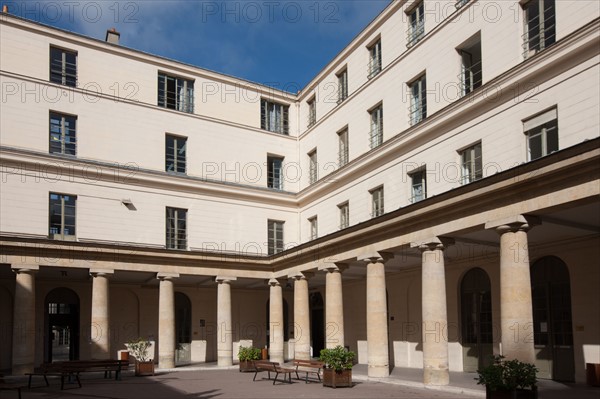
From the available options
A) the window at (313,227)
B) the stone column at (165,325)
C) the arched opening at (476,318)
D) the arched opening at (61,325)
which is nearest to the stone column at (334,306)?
the arched opening at (476,318)

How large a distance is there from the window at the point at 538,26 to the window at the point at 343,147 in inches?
479

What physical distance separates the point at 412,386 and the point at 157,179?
662 inches

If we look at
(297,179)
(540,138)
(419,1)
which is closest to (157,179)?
(297,179)

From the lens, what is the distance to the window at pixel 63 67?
29.4 meters

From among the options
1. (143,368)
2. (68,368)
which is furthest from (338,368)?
(143,368)

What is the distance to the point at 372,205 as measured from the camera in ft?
91.9

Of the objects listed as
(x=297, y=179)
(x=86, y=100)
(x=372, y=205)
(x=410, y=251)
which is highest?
(x=86, y=100)

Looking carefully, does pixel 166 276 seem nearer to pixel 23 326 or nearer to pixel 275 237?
pixel 23 326

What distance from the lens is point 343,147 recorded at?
3116 cm

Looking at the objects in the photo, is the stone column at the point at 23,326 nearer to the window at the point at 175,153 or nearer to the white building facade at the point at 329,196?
the white building facade at the point at 329,196

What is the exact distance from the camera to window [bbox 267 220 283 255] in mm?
34406

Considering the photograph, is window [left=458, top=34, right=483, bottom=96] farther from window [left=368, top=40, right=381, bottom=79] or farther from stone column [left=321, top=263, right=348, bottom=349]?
stone column [left=321, top=263, right=348, bottom=349]

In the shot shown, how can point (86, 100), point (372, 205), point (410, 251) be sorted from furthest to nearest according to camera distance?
point (86, 100) → point (372, 205) → point (410, 251)

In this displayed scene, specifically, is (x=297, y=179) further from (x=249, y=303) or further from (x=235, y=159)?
(x=249, y=303)
